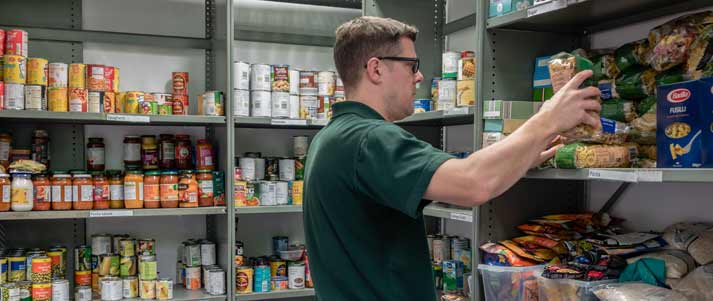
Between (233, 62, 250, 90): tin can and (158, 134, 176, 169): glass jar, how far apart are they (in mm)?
508

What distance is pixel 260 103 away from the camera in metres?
3.65

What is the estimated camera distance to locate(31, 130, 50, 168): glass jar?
3.50 m

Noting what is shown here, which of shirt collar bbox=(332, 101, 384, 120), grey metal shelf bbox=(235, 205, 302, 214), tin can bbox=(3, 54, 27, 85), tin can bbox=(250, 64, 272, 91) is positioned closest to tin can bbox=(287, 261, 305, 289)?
grey metal shelf bbox=(235, 205, 302, 214)

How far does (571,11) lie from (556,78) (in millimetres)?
413

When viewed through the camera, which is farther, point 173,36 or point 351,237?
A: point 173,36

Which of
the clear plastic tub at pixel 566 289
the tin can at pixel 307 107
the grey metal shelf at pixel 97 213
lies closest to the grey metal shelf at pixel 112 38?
the tin can at pixel 307 107

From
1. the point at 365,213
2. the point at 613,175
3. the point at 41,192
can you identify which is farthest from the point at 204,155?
the point at 613,175

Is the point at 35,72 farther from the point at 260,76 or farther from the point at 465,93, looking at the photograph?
the point at 465,93

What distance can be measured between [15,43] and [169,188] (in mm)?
1031

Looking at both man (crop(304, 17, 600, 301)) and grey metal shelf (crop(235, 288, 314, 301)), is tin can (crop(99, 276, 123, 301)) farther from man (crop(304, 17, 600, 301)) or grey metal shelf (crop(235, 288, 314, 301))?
man (crop(304, 17, 600, 301))

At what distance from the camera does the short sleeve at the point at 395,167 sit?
1.56 m

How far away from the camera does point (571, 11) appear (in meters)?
2.36

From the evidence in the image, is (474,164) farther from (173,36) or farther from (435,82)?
(173,36)

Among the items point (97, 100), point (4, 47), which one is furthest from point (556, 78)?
point (4, 47)
